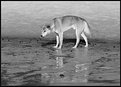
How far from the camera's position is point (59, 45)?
1634cm

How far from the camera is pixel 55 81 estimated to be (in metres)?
8.53

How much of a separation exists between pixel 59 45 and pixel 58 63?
484 centimetres

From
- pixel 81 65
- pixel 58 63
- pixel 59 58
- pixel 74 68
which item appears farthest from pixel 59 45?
pixel 74 68

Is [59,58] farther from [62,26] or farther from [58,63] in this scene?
[62,26]

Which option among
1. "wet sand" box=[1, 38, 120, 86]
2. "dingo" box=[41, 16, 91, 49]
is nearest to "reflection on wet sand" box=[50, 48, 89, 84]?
"wet sand" box=[1, 38, 120, 86]

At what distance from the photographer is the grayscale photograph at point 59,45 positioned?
916cm

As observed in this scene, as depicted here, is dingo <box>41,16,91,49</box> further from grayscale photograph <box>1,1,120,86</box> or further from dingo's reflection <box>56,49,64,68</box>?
dingo's reflection <box>56,49,64,68</box>

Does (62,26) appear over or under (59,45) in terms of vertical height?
over

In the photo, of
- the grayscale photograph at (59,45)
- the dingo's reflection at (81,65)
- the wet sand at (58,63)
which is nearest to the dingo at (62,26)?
the grayscale photograph at (59,45)

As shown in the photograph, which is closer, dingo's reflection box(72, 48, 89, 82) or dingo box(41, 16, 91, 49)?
dingo's reflection box(72, 48, 89, 82)

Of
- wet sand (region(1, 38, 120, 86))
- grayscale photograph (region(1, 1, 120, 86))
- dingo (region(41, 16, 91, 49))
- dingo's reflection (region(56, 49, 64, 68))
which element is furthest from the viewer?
dingo (region(41, 16, 91, 49))

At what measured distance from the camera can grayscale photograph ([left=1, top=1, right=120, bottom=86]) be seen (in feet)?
30.0

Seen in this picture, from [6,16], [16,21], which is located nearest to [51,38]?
[16,21]

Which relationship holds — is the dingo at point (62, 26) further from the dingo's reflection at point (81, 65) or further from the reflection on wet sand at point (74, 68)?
the reflection on wet sand at point (74, 68)
